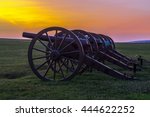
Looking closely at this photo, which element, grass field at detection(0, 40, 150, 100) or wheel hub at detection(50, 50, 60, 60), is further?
wheel hub at detection(50, 50, 60, 60)

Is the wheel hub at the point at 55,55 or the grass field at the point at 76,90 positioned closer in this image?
the grass field at the point at 76,90

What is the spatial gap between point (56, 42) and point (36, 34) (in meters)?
0.86

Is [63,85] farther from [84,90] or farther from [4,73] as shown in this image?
[4,73]

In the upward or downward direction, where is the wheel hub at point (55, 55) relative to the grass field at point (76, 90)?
upward

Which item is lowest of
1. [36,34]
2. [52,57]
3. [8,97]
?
[8,97]

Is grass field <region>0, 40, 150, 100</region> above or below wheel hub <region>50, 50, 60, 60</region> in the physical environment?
below

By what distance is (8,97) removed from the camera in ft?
33.3

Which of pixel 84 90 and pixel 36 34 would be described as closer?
pixel 84 90

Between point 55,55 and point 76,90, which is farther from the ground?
point 55,55

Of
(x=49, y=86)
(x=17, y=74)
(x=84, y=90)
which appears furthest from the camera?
(x=17, y=74)

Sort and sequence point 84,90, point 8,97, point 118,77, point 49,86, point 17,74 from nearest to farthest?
point 8,97, point 84,90, point 49,86, point 118,77, point 17,74

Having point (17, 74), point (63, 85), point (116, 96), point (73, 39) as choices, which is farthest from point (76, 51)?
point (17, 74)

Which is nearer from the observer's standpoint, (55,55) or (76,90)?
(76,90)

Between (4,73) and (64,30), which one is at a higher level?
(64,30)
